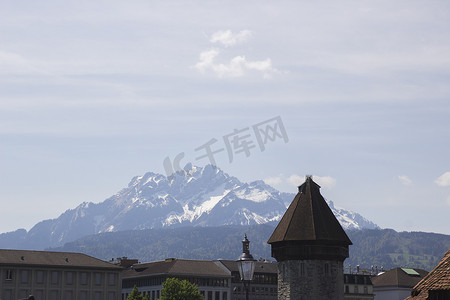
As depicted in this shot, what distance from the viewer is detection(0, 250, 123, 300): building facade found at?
13062cm

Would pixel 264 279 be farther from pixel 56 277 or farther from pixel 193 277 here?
pixel 56 277

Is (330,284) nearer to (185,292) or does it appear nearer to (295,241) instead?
(295,241)

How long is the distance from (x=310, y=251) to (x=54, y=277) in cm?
6411

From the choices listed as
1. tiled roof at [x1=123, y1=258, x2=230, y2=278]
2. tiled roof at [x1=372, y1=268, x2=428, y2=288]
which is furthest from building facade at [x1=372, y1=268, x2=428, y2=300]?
tiled roof at [x1=123, y1=258, x2=230, y2=278]

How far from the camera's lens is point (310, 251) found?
8450 centimetres

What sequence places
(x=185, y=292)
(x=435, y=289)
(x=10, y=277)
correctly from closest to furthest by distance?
1. (x=435, y=289)
2. (x=185, y=292)
3. (x=10, y=277)

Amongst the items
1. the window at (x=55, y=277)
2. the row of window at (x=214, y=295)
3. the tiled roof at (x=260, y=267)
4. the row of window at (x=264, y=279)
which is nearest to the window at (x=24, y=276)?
the window at (x=55, y=277)

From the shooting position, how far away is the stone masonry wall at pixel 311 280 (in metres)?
82.5

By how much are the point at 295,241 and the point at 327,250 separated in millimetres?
3520

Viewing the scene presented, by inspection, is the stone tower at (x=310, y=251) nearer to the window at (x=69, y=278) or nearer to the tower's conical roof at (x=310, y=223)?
the tower's conical roof at (x=310, y=223)

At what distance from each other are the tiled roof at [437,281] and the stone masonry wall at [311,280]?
44836 millimetres

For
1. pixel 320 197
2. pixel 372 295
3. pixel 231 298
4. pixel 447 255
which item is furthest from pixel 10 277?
pixel 447 255

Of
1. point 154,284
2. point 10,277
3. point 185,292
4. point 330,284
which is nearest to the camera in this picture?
point 330,284

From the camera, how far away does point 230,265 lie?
176375 mm
